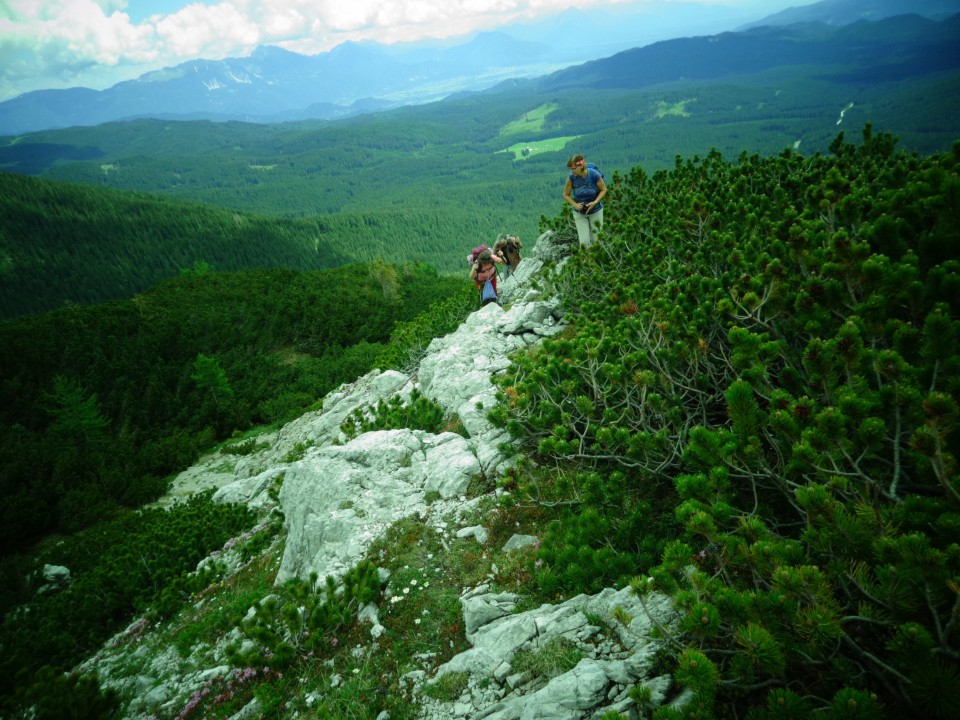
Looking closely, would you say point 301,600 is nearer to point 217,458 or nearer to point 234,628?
point 234,628

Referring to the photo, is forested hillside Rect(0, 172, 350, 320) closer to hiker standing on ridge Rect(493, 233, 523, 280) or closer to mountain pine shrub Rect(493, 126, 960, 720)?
hiker standing on ridge Rect(493, 233, 523, 280)

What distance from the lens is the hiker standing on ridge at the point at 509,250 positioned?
16.6 m

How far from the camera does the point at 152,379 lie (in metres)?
23.1

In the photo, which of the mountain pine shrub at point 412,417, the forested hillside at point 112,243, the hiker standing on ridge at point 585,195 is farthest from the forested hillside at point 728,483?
the forested hillside at point 112,243

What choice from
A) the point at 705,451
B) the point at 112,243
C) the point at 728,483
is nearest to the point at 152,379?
the point at 705,451

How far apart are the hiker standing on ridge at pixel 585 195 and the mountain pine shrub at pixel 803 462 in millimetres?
4859

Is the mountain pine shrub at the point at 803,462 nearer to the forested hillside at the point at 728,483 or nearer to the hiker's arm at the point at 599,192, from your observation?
the forested hillside at the point at 728,483

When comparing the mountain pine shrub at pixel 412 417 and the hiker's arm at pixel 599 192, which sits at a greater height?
the hiker's arm at pixel 599 192

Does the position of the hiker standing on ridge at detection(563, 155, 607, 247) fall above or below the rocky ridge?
above

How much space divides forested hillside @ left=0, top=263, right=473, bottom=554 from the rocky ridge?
5.55 metres

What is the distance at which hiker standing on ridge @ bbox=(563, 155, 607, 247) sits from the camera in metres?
10.8

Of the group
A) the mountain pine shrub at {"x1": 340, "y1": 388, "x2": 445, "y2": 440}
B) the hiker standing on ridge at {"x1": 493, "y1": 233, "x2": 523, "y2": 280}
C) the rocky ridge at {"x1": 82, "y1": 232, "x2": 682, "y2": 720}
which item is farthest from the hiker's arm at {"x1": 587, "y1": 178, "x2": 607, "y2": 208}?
the mountain pine shrub at {"x1": 340, "y1": 388, "x2": 445, "y2": 440}

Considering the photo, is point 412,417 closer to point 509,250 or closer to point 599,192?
point 599,192

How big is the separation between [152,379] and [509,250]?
19.3 meters
